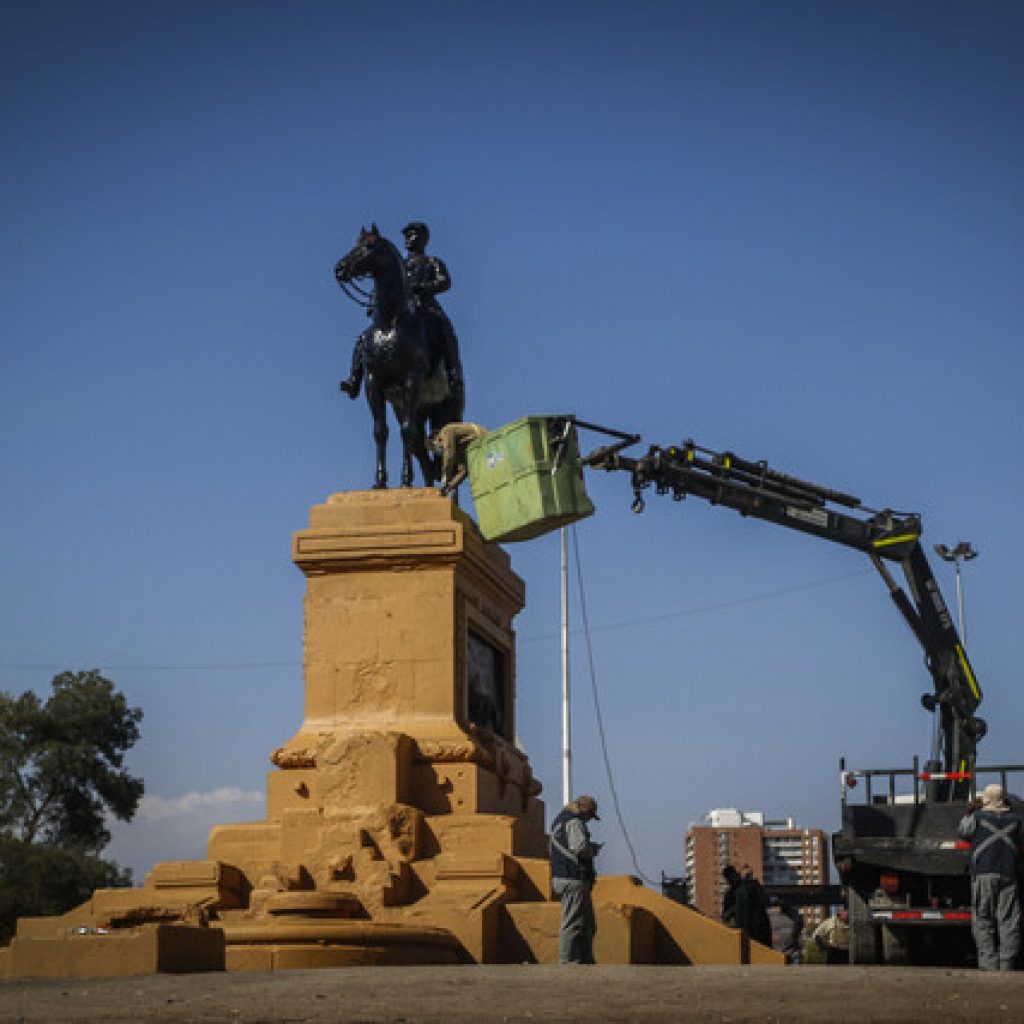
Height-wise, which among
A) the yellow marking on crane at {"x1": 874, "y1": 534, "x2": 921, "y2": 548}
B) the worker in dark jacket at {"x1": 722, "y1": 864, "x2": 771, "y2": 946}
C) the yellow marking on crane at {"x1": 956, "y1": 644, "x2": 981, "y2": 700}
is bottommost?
the worker in dark jacket at {"x1": 722, "y1": 864, "x2": 771, "y2": 946}

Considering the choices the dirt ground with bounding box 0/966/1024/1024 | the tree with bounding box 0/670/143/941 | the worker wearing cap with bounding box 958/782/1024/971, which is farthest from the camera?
the tree with bounding box 0/670/143/941

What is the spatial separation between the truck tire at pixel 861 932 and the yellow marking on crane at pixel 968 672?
190 inches

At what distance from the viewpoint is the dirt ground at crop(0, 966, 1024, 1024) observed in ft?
32.6

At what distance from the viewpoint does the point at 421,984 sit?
11.9 m

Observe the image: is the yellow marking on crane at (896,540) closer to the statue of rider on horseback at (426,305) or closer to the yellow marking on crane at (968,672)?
the yellow marking on crane at (968,672)

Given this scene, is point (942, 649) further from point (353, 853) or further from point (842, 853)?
point (353, 853)

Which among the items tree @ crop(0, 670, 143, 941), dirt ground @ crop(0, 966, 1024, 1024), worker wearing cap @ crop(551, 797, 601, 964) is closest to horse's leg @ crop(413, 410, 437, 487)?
worker wearing cap @ crop(551, 797, 601, 964)

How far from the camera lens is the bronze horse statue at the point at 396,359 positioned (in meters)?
21.2

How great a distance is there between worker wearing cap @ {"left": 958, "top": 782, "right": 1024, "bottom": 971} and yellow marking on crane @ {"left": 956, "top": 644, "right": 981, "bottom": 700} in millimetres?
6023

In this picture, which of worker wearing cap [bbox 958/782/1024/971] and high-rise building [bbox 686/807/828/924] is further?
high-rise building [bbox 686/807/828/924]

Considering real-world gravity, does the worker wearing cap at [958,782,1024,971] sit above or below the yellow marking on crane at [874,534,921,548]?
below

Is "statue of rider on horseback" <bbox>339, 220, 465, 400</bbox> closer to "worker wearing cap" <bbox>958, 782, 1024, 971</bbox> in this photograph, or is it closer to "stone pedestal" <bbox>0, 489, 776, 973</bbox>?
"stone pedestal" <bbox>0, 489, 776, 973</bbox>

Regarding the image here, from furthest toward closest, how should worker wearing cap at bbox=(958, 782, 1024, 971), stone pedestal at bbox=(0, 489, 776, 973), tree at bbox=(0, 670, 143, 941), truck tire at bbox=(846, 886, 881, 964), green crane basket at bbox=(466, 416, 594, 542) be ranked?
tree at bbox=(0, 670, 143, 941) < green crane basket at bbox=(466, 416, 594, 542) < truck tire at bbox=(846, 886, 881, 964) < stone pedestal at bbox=(0, 489, 776, 973) < worker wearing cap at bbox=(958, 782, 1024, 971)

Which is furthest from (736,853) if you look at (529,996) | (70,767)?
(529,996)
